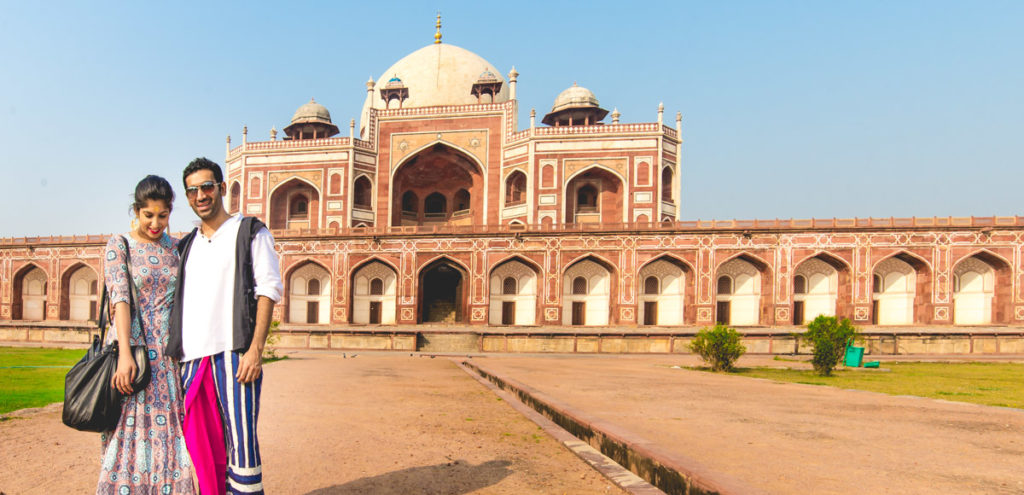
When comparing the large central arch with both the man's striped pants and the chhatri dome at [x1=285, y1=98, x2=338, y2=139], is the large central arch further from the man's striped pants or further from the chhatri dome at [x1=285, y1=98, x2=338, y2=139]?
the man's striped pants

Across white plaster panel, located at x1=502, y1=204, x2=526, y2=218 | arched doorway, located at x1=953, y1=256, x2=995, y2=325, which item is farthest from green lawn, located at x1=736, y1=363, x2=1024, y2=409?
white plaster panel, located at x1=502, y1=204, x2=526, y2=218

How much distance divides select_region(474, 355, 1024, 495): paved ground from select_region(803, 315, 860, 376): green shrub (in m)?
4.89

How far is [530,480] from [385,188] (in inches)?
1262

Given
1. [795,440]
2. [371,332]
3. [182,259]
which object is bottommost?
[371,332]

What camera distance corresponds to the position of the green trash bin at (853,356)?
50.4 ft

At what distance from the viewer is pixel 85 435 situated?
519cm

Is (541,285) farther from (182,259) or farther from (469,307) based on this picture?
(182,259)

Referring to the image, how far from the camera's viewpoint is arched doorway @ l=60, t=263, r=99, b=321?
31875 mm

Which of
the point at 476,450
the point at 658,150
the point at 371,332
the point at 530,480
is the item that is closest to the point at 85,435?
the point at 476,450

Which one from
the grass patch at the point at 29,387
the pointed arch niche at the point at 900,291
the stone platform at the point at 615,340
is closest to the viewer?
the grass patch at the point at 29,387

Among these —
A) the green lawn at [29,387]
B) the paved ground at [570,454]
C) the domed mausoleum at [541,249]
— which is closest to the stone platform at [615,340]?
the domed mausoleum at [541,249]

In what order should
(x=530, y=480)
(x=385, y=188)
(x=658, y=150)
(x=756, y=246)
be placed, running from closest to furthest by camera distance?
(x=530, y=480), (x=756, y=246), (x=658, y=150), (x=385, y=188)

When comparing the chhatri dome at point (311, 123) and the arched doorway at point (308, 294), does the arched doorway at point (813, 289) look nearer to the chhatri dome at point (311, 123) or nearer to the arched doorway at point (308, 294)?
the arched doorway at point (308, 294)

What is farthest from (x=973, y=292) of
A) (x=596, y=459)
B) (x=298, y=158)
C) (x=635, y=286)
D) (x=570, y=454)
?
(x=298, y=158)
